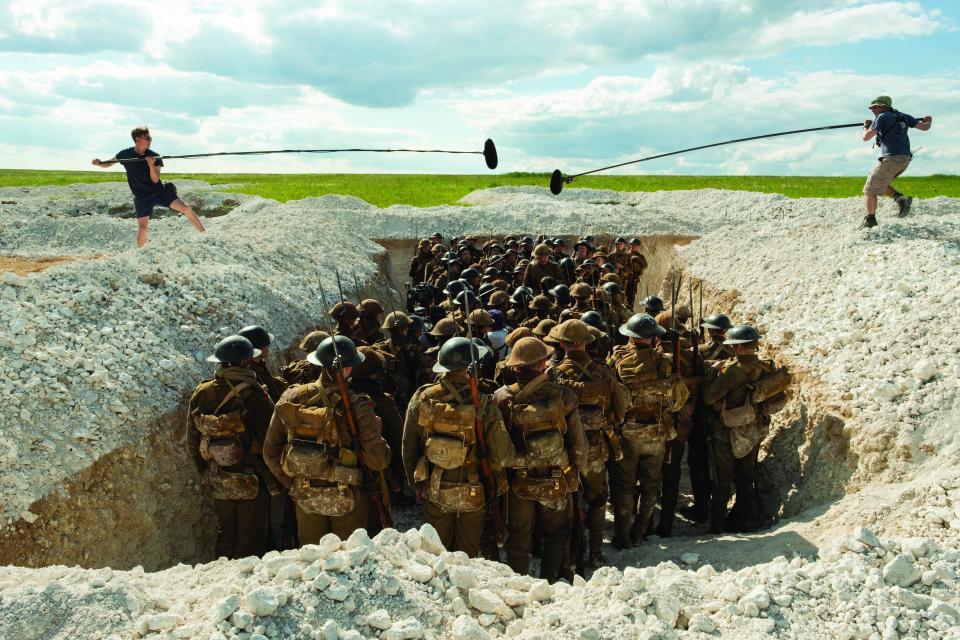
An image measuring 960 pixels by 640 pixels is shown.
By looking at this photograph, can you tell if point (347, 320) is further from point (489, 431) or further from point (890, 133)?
point (890, 133)

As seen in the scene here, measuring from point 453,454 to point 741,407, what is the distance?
3.46 metres

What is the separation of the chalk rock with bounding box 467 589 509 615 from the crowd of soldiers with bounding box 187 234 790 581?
1381 millimetres

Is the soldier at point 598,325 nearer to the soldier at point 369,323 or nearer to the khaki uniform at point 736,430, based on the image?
the khaki uniform at point 736,430

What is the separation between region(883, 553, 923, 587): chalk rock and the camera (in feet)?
13.8

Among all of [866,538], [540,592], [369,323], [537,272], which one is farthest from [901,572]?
[537,272]

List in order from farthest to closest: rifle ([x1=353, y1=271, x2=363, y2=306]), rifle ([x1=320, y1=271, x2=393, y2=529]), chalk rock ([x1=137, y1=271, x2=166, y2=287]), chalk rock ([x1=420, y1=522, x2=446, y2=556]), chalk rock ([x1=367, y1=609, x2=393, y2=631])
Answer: rifle ([x1=353, y1=271, x2=363, y2=306]) < chalk rock ([x1=137, y1=271, x2=166, y2=287]) < rifle ([x1=320, y1=271, x2=393, y2=529]) < chalk rock ([x1=420, y1=522, x2=446, y2=556]) < chalk rock ([x1=367, y1=609, x2=393, y2=631])

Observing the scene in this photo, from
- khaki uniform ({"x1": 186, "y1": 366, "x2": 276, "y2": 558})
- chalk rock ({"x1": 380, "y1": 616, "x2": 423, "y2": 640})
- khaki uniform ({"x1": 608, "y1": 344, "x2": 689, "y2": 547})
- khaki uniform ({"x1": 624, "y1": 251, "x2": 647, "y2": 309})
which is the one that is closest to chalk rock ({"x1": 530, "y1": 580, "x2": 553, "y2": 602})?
chalk rock ({"x1": 380, "y1": 616, "x2": 423, "y2": 640})

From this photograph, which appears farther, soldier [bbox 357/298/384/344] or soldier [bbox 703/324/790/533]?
soldier [bbox 357/298/384/344]

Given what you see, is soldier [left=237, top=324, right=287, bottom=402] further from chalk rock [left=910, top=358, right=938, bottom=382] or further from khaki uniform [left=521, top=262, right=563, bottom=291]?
khaki uniform [left=521, top=262, right=563, bottom=291]

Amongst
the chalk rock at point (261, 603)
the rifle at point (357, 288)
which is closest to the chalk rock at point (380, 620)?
the chalk rock at point (261, 603)

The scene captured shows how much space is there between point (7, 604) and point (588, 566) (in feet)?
17.3

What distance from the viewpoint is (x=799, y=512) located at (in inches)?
279

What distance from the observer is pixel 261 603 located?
12.5 ft

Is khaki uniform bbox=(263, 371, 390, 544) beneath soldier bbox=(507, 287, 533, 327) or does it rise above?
beneath
